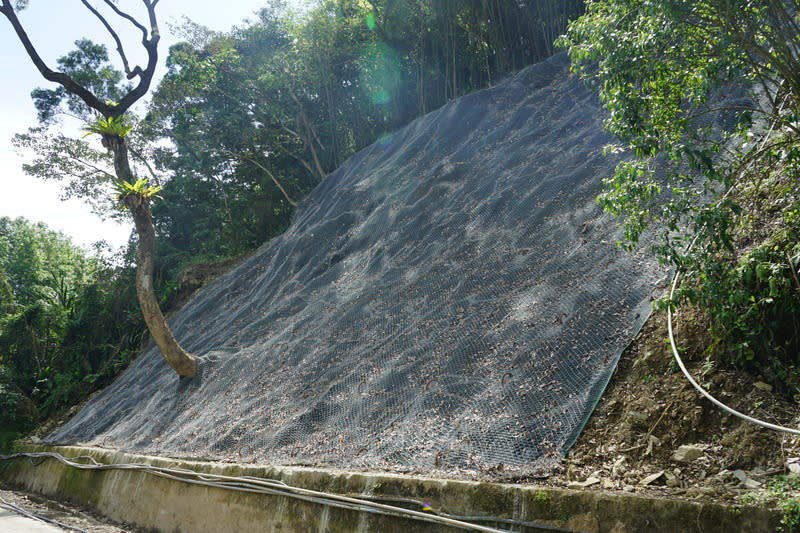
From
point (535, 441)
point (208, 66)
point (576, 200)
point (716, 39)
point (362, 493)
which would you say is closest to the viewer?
point (716, 39)

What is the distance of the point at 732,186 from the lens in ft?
9.14

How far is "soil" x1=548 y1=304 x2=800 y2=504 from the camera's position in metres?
2.38

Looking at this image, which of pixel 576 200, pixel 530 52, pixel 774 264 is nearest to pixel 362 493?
pixel 774 264

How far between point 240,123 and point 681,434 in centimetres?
1489

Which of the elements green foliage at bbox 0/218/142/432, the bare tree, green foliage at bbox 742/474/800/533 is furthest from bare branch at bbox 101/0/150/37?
green foliage at bbox 742/474/800/533

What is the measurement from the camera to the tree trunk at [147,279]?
7.41 metres

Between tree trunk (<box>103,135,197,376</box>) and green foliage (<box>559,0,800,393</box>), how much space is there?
6.30 meters

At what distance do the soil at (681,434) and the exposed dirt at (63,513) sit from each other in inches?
183

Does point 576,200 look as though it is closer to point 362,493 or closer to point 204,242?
point 362,493

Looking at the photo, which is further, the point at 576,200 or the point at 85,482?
the point at 85,482

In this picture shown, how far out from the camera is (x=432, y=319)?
16.7ft

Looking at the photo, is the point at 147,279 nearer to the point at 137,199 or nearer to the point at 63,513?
the point at 137,199

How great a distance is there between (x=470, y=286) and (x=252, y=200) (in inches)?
Answer: 454

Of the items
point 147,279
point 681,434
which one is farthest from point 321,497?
point 147,279
